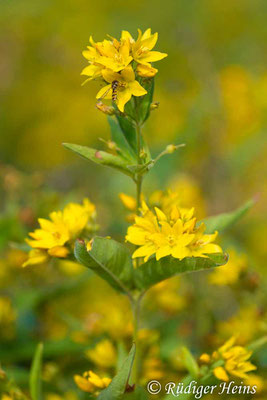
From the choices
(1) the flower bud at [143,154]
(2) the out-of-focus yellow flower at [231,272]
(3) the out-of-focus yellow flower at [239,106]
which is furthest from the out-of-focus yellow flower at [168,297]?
(3) the out-of-focus yellow flower at [239,106]

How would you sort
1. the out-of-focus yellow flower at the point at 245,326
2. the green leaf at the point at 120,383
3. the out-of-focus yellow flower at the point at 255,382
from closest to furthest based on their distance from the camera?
the green leaf at the point at 120,383 → the out-of-focus yellow flower at the point at 255,382 → the out-of-focus yellow flower at the point at 245,326

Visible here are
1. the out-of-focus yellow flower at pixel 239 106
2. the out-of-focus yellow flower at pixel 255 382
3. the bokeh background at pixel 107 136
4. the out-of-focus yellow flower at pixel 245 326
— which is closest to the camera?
the out-of-focus yellow flower at pixel 255 382

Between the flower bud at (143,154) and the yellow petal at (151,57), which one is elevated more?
the yellow petal at (151,57)

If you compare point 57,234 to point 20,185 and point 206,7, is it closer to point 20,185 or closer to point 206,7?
point 20,185

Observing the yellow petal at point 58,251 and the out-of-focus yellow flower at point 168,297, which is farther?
the out-of-focus yellow flower at point 168,297

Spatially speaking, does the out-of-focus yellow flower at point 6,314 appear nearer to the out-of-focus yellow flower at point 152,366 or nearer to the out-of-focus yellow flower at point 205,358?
the out-of-focus yellow flower at point 152,366

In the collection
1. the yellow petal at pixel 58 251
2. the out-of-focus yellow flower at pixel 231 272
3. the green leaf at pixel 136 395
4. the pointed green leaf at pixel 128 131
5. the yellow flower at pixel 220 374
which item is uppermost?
the pointed green leaf at pixel 128 131

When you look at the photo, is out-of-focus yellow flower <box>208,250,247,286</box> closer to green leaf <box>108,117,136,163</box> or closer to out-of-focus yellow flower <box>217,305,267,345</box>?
out-of-focus yellow flower <box>217,305,267,345</box>

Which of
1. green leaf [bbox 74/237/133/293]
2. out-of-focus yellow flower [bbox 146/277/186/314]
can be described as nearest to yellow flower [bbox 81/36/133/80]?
green leaf [bbox 74/237/133/293]

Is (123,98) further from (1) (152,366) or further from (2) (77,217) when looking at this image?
(1) (152,366)
